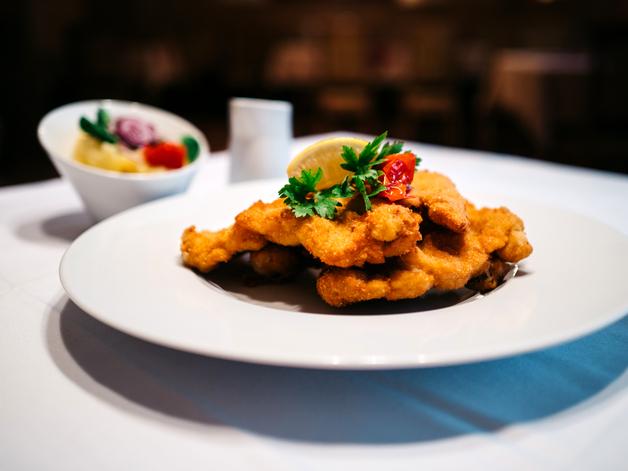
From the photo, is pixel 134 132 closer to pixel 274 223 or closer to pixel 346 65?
pixel 274 223

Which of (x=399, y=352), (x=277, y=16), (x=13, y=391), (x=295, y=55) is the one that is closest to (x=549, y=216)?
(x=399, y=352)

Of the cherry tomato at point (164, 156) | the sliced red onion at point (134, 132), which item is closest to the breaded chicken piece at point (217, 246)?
the cherry tomato at point (164, 156)

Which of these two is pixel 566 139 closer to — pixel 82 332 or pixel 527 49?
pixel 82 332

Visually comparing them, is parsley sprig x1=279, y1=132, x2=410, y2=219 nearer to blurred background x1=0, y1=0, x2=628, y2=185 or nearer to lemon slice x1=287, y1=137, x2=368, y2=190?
lemon slice x1=287, y1=137, x2=368, y2=190

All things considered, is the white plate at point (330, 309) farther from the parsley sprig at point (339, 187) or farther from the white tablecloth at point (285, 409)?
the parsley sprig at point (339, 187)

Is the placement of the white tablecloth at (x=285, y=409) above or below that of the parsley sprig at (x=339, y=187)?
below

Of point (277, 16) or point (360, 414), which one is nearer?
point (360, 414)
